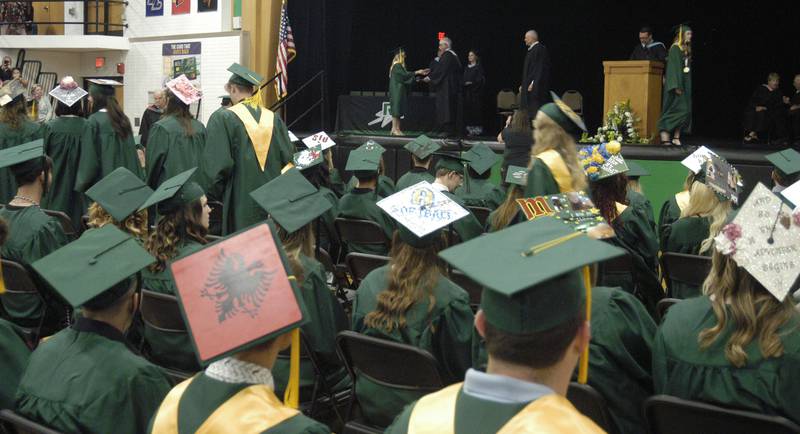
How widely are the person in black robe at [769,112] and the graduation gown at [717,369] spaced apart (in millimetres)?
11674

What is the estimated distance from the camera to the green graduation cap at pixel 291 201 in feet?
13.7

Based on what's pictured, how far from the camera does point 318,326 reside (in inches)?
152

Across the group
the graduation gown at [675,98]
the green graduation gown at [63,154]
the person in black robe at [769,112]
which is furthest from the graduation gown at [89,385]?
the person in black robe at [769,112]

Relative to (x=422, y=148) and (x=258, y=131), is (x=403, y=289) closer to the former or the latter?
(x=258, y=131)

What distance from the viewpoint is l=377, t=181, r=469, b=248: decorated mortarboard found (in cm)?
367

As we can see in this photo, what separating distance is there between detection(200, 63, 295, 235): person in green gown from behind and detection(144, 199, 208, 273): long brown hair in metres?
2.64

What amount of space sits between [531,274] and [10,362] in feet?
7.22

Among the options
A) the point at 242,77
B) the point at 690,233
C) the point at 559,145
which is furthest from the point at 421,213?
the point at 242,77

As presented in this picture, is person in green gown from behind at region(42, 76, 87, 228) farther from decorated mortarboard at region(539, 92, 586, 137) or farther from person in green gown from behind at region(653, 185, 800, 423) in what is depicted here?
person in green gown from behind at region(653, 185, 800, 423)

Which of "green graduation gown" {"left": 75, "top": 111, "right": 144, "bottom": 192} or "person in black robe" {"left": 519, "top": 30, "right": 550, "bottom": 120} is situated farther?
"person in black robe" {"left": 519, "top": 30, "right": 550, "bottom": 120}

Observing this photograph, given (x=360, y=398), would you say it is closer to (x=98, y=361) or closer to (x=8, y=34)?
(x=98, y=361)

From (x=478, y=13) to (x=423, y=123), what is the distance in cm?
337

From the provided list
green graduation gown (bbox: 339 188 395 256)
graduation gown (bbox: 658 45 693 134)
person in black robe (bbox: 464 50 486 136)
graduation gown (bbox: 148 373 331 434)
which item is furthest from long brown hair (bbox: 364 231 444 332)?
person in black robe (bbox: 464 50 486 136)

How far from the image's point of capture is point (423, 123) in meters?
16.2
